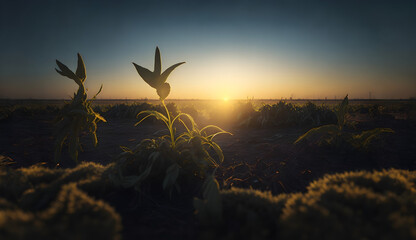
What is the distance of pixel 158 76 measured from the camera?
2.41 meters

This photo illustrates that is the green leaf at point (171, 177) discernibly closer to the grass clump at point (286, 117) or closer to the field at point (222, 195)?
the field at point (222, 195)

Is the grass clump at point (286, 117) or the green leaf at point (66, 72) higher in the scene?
the green leaf at point (66, 72)

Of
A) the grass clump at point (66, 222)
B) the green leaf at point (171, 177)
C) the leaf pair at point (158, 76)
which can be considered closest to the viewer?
the grass clump at point (66, 222)

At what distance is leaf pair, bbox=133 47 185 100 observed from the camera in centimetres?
239

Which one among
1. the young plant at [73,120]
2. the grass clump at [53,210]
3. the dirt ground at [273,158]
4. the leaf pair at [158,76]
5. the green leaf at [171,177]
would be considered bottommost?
the dirt ground at [273,158]

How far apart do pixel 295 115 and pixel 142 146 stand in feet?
21.2

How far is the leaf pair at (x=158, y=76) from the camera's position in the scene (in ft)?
7.83

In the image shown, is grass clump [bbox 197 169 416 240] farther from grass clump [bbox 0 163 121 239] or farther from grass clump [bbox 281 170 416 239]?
grass clump [bbox 0 163 121 239]

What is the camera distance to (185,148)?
257 cm

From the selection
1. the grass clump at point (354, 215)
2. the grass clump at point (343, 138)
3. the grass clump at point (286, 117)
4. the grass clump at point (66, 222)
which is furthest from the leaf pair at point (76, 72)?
the grass clump at point (286, 117)

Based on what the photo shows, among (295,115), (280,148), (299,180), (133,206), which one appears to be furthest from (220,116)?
(133,206)

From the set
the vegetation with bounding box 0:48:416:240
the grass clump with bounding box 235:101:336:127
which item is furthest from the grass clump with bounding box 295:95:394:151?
the grass clump with bounding box 235:101:336:127

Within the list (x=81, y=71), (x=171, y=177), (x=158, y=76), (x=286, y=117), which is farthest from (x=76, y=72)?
(x=286, y=117)

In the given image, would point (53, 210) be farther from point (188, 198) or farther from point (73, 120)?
point (73, 120)
